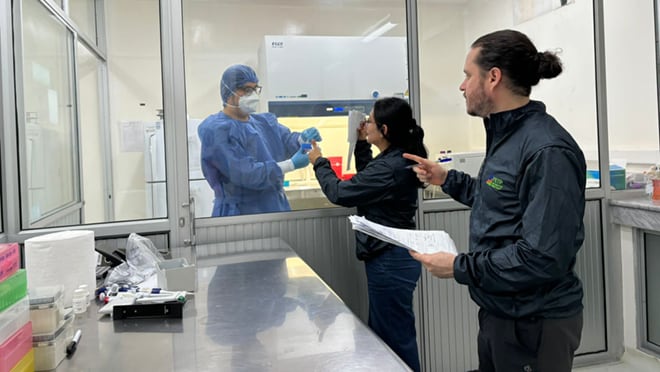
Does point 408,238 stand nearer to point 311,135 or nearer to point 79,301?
point 79,301

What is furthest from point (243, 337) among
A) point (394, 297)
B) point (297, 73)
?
point (297, 73)

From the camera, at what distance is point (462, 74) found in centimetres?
357

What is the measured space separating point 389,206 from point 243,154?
861 millimetres

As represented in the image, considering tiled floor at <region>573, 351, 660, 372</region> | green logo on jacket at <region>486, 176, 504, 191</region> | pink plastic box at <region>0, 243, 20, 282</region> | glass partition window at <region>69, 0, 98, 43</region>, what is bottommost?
tiled floor at <region>573, 351, 660, 372</region>

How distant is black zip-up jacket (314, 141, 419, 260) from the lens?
1.88 meters

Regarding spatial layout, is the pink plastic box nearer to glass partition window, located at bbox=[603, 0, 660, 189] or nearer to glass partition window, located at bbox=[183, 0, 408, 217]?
glass partition window, located at bbox=[183, 0, 408, 217]

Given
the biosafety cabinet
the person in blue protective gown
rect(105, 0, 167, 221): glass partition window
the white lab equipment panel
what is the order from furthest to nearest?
rect(105, 0, 167, 221): glass partition window < the white lab equipment panel < the biosafety cabinet < the person in blue protective gown

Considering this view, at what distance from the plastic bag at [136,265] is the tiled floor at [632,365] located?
234 cm

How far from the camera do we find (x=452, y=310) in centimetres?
253

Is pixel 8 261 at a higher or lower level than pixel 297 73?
lower

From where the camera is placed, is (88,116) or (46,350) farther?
(88,116)

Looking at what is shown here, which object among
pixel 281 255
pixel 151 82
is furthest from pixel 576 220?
pixel 151 82

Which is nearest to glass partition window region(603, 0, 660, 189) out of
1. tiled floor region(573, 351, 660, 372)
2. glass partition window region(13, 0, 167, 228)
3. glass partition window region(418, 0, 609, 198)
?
glass partition window region(418, 0, 609, 198)

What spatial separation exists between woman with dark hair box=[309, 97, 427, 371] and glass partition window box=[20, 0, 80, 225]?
1336 millimetres
